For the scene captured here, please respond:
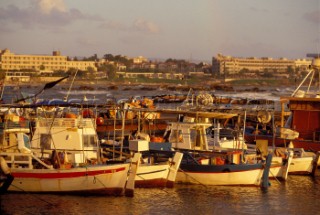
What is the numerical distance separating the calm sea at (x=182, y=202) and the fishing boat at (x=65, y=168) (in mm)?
307

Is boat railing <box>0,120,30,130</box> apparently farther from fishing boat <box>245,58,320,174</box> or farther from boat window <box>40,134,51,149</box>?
fishing boat <box>245,58,320,174</box>

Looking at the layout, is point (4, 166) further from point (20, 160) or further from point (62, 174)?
point (62, 174)

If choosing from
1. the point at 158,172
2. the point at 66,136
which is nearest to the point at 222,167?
the point at 158,172

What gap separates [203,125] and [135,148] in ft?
11.5

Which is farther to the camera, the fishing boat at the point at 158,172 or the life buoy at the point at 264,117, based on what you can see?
the life buoy at the point at 264,117

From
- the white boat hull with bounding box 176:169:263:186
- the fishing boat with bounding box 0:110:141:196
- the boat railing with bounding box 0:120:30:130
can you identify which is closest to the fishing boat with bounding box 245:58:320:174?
the white boat hull with bounding box 176:169:263:186

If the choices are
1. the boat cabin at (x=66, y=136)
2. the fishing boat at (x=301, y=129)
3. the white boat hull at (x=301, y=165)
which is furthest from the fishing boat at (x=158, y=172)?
the fishing boat at (x=301, y=129)

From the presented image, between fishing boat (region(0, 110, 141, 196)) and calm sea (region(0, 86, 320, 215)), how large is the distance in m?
0.31

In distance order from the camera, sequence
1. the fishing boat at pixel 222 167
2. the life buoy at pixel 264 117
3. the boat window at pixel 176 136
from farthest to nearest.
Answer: the life buoy at pixel 264 117 < the boat window at pixel 176 136 < the fishing boat at pixel 222 167

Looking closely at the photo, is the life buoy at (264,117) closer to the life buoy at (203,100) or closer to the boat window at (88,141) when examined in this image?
the life buoy at (203,100)

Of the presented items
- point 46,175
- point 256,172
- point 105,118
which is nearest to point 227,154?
point 256,172

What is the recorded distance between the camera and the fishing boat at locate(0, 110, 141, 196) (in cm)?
2430

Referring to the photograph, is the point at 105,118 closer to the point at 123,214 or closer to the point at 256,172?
the point at 256,172

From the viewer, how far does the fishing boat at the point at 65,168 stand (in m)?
24.3
